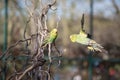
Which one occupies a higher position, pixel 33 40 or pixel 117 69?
pixel 33 40

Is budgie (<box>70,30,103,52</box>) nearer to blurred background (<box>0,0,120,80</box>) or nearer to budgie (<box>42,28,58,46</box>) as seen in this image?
budgie (<box>42,28,58,46</box>)

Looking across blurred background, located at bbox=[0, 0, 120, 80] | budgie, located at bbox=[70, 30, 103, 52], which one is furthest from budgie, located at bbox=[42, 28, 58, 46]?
blurred background, located at bbox=[0, 0, 120, 80]

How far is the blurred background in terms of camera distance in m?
7.52

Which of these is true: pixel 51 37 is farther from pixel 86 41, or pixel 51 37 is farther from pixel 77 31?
pixel 77 31

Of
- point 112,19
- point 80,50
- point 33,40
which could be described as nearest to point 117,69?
point 80,50

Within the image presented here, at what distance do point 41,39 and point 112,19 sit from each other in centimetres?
965

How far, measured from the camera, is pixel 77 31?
11.4m

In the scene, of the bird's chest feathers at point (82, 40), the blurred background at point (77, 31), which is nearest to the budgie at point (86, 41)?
the bird's chest feathers at point (82, 40)

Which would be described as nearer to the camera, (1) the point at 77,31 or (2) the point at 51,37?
(2) the point at 51,37

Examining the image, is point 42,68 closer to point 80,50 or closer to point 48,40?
point 48,40

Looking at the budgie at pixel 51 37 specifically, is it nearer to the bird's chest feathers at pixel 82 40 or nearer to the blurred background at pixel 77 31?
the bird's chest feathers at pixel 82 40

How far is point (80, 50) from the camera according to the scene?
1027 centimetres

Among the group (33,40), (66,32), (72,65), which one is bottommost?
(72,65)

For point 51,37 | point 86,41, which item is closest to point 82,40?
point 86,41
